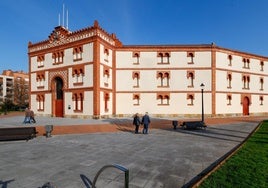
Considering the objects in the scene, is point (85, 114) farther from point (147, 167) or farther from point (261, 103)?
point (261, 103)

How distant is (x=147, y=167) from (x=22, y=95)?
59193 mm

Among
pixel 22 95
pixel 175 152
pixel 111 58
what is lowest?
pixel 175 152

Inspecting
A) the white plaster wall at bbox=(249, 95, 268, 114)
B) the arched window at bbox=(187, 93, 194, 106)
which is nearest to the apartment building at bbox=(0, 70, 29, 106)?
the arched window at bbox=(187, 93, 194, 106)

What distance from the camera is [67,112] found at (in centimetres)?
2769

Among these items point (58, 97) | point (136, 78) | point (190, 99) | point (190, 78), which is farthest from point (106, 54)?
point (190, 99)

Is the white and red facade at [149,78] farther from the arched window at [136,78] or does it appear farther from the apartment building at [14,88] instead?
the apartment building at [14,88]

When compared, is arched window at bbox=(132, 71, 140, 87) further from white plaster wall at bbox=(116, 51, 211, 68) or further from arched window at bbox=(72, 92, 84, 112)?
arched window at bbox=(72, 92, 84, 112)

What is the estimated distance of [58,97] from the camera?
29.4 m

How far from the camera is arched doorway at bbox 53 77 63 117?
28.9 metres

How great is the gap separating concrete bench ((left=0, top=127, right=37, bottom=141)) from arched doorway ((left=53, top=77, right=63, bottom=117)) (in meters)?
17.9

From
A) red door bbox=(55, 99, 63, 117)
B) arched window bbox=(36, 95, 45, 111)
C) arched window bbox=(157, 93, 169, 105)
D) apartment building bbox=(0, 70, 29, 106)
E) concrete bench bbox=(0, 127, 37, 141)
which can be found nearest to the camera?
concrete bench bbox=(0, 127, 37, 141)

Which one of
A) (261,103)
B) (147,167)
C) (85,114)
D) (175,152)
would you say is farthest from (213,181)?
(261,103)

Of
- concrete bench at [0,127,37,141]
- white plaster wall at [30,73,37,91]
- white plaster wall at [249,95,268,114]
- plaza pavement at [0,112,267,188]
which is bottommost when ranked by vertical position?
plaza pavement at [0,112,267,188]

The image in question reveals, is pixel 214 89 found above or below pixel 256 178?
above
